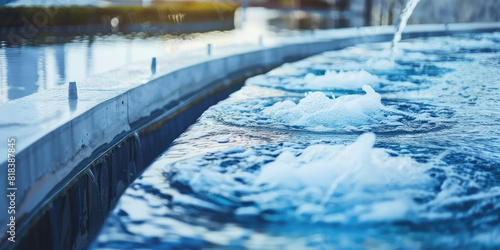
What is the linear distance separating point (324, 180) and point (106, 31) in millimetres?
13517

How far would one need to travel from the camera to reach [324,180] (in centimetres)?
354

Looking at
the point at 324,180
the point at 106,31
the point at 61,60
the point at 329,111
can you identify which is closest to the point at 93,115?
the point at 324,180

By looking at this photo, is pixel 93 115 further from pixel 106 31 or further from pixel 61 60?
pixel 106 31

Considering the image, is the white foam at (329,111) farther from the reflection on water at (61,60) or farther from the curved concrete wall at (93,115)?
the reflection on water at (61,60)

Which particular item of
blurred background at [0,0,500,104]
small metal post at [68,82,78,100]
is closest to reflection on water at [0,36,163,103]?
blurred background at [0,0,500,104]

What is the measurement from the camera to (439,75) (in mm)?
7930

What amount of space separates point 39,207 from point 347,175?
66.7 inches

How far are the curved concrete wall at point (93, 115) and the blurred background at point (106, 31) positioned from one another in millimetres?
928

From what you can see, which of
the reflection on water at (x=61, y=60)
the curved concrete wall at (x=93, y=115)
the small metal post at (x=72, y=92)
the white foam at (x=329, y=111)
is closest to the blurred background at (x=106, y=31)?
the reflection on water at (x=61, y=60)

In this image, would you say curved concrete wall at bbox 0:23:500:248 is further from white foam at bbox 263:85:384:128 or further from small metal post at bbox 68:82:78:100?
white foam at bbox 263:85:384:128

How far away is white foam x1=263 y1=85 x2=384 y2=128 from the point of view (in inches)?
201

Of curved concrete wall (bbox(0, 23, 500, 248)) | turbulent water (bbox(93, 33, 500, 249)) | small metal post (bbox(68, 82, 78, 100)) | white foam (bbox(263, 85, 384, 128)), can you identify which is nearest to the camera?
turbulent water (bbox(93, 33, 500, 249))

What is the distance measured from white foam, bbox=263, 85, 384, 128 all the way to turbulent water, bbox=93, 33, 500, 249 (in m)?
0.01

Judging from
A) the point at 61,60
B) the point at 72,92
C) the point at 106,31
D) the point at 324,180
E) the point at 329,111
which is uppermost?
the point at 106,31
